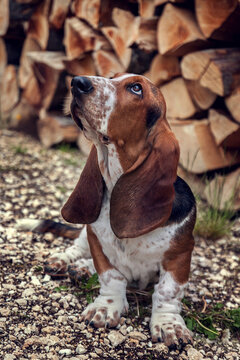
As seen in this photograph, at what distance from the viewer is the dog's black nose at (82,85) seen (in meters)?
1.98

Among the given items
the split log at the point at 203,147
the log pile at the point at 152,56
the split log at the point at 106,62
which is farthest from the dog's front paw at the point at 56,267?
the split log at the point at 106,62

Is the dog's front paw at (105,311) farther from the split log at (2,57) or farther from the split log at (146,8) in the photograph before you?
the split log at (2,57)

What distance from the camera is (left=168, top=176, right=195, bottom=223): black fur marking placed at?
7.54 ft

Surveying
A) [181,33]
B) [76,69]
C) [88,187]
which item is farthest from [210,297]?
[76,69]

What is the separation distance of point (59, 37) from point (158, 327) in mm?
3694

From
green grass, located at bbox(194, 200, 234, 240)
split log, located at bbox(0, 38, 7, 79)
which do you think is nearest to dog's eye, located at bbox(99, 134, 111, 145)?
green grass, located at bbox(194, 200, 234, 240)

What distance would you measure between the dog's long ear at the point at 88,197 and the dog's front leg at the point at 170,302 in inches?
18.0

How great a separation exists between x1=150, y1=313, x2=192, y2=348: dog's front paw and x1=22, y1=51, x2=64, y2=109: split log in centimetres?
319

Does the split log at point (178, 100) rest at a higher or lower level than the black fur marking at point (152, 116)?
lower

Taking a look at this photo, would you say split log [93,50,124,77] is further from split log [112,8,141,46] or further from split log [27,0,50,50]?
split log [27,0,50,50]

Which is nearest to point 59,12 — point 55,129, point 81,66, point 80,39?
point 80,39

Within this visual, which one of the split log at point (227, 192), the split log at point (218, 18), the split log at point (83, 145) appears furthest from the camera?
the split log at point (83, 145)

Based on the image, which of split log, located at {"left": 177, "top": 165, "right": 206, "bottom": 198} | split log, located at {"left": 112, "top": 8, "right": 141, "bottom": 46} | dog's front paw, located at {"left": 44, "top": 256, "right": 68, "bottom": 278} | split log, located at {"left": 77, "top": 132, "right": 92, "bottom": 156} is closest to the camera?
dog's front paw, located at {"left": 44, "top": 256, "right": 68, "bottom": 278}

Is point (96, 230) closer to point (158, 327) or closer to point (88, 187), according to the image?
point (88, 187)
